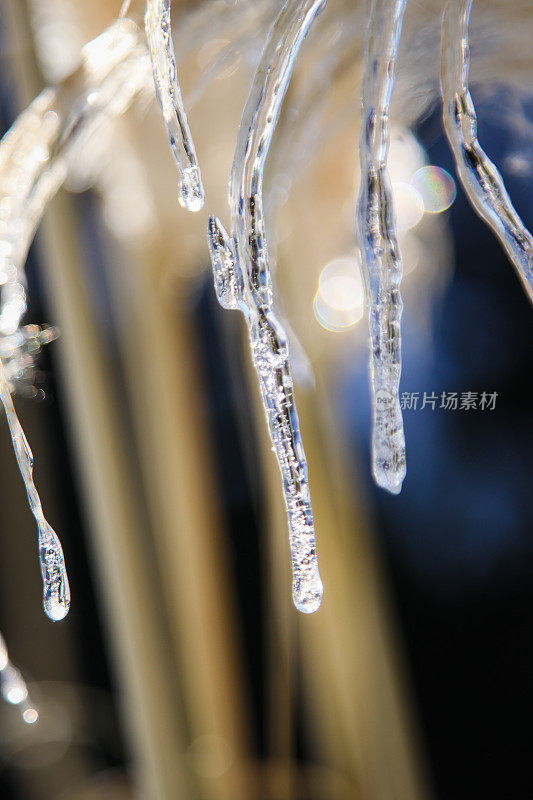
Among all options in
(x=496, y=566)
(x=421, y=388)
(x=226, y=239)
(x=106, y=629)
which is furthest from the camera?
(x=106, y=629)

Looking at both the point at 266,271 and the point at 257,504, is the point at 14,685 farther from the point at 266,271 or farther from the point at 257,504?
the point at 257,504

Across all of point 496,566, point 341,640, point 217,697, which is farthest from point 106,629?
point 496,566

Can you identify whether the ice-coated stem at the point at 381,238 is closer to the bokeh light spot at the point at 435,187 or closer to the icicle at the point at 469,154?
the icicle at the point at 469,154

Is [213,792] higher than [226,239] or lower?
lower

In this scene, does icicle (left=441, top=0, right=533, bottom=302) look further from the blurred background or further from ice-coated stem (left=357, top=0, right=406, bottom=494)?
the blurred background

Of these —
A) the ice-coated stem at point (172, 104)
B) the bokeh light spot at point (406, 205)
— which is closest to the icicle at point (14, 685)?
the ice-coated stem at point (172, 104)

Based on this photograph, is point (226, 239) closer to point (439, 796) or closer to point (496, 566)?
point (496, 566)
